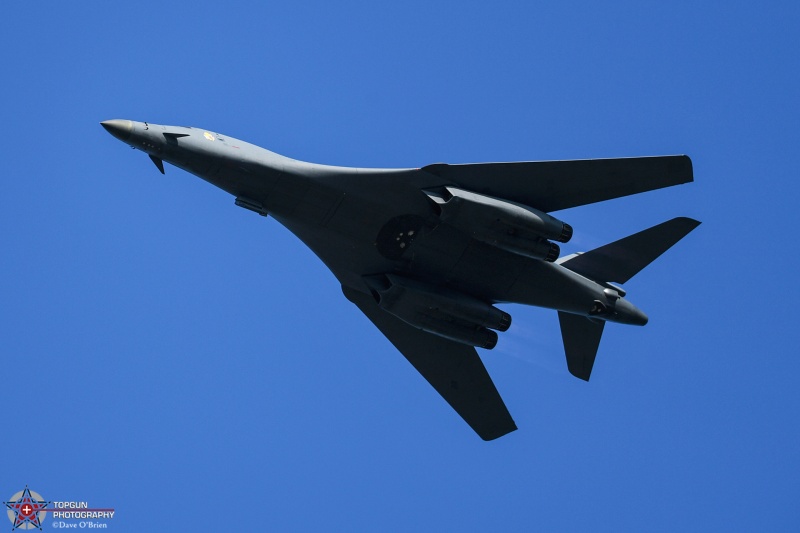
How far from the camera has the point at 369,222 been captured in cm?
2191

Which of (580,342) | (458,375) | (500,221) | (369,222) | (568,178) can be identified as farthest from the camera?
(458,375)

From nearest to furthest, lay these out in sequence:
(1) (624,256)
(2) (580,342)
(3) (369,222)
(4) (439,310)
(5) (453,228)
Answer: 1. (3) (369,222)
2. (5) (453,228)
3. (4) (439,310)
4. (1) (624,256)
5. (2) (580,342)

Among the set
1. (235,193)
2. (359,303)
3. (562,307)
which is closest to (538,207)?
(562,307)

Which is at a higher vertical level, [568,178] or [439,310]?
[568,178]

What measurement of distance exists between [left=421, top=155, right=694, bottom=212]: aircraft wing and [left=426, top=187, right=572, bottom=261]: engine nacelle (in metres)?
0.46

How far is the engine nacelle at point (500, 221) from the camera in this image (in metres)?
21.3

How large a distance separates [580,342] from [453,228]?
5473 mm

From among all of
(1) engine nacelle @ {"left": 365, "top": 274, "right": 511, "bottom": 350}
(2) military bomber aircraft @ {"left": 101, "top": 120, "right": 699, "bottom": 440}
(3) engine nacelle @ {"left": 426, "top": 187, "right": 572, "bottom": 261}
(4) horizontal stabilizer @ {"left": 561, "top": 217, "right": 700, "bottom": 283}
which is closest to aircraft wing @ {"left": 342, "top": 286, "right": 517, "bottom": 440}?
(2) military bomber aircraft @ {"left": 101, "top": 120, "right": 699, "bottom": 440}

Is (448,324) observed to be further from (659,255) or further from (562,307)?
(659,255)

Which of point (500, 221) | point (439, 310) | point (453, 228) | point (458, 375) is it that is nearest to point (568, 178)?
point (500, 221)

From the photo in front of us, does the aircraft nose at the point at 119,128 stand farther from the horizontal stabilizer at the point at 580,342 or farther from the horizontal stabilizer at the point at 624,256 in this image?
the horizontal stabilizer at the point at 580,342

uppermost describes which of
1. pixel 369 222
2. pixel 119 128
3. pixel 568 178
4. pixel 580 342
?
pixel 119 128

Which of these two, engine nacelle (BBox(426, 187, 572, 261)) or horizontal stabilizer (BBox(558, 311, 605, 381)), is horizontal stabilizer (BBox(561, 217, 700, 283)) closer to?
horizontal stabilizer (BBox(558, 311, 605, 381))

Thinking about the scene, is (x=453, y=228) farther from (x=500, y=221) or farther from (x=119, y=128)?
(x=119, y=128)
